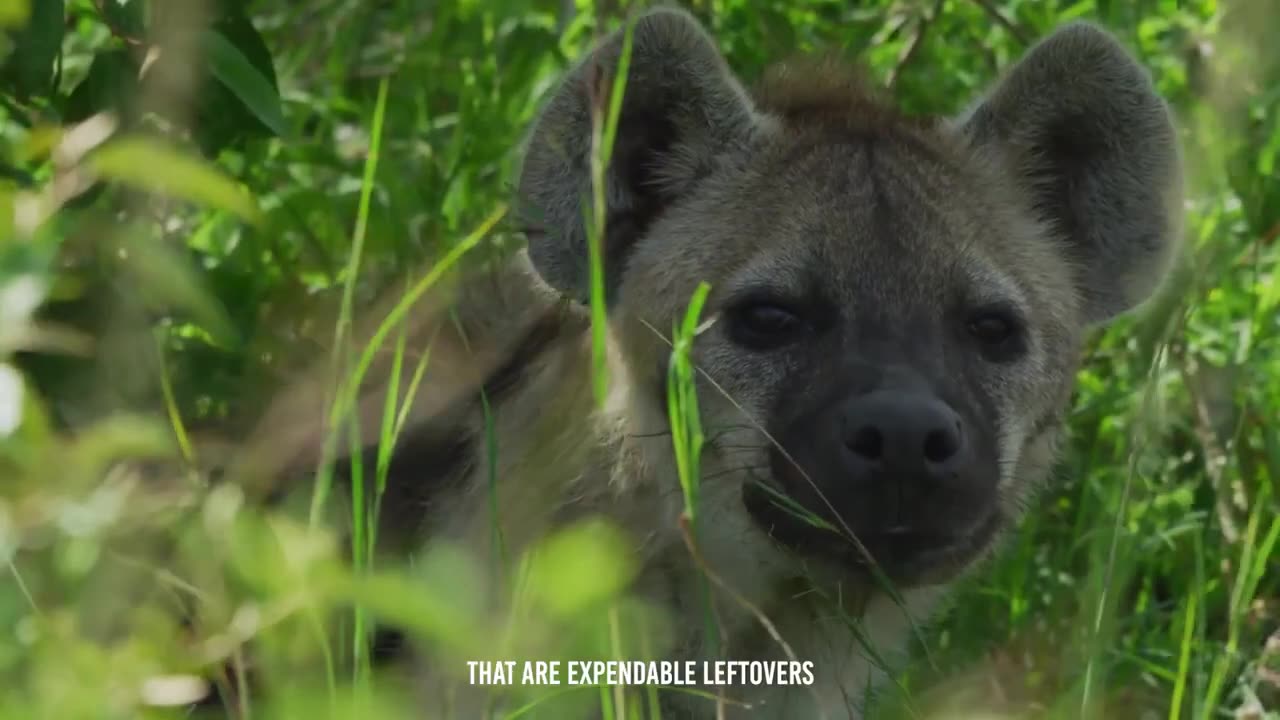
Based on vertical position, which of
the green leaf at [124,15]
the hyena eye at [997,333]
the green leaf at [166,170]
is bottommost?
the green leaf at [166,170]

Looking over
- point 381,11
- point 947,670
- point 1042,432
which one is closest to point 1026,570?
point 947,670

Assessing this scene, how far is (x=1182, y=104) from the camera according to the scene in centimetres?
370

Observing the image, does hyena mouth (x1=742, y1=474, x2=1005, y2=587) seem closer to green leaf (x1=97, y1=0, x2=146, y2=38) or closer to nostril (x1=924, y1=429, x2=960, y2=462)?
nostril (x1=924, y1=429, x2=960, y2=462)

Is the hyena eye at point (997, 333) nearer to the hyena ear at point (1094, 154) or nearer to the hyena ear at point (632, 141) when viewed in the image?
the hyena ear at point (1094, 154)

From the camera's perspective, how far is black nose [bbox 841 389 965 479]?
81.6 inches

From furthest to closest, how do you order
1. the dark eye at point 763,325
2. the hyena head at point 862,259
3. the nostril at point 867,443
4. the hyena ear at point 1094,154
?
the hyena ear at point 1094,154 → the dark eye at point 763,325 → the hyena head at point 862,259 → the nostril at point 867,443

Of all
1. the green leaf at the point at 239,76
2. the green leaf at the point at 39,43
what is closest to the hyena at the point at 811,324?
the green leaf at the point at 239,76

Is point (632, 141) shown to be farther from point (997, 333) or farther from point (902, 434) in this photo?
point (902, 434)

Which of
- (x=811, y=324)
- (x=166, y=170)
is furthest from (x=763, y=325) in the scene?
(x=166, y=170)

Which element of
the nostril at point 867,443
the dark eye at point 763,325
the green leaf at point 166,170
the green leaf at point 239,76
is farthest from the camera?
the dark eye at point 763,325

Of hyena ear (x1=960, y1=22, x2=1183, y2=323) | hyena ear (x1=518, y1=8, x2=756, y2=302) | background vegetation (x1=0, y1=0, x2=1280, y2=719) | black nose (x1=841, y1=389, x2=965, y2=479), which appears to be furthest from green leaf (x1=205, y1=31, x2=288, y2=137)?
hyena ear (x1=960, y1=22, x2=1183, y2=323)

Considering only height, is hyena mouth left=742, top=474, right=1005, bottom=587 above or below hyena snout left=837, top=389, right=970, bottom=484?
below

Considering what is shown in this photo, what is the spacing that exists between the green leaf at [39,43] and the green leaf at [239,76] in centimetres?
21

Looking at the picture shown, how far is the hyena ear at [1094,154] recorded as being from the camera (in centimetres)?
267
